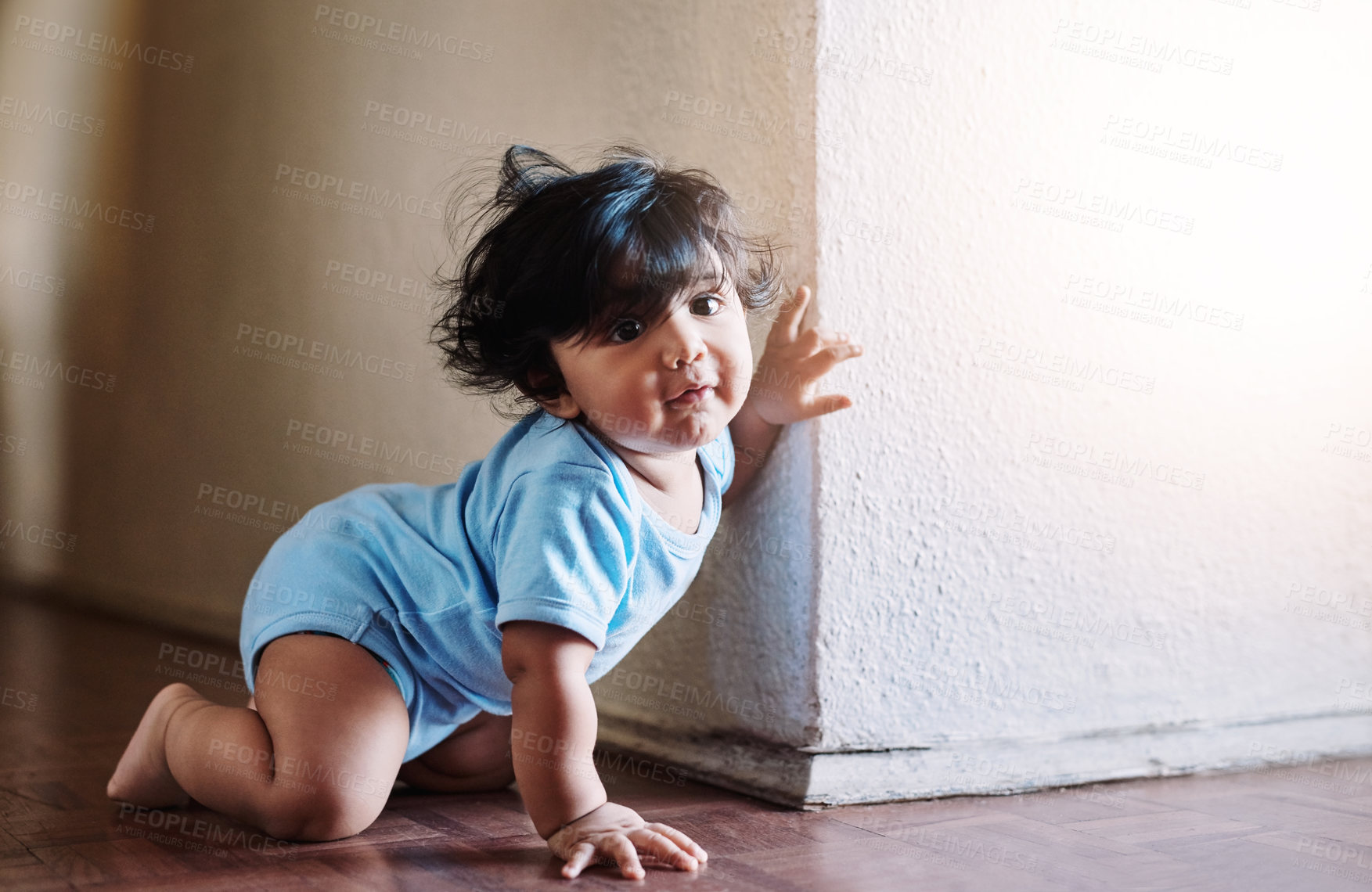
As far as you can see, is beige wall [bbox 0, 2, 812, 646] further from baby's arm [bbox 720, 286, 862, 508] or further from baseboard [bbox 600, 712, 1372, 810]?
baseboard [bbox 600, 712, 1372, 810]

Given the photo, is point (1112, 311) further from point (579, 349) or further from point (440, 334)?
point (440, 334)

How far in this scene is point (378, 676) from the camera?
1.11 meters

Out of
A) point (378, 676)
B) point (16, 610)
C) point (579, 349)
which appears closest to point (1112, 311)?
point (579, 349)

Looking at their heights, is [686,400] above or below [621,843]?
above

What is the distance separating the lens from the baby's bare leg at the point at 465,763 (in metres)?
1.27

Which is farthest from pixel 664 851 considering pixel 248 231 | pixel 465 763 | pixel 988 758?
pixel 248 231

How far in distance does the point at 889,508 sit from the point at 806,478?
0.35 ft

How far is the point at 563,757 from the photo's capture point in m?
0.96

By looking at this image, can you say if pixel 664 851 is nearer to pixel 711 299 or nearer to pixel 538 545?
pixel 538 545

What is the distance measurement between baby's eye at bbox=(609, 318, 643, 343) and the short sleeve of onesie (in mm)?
124

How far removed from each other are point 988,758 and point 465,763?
614mm

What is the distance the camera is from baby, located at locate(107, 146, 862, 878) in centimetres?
99

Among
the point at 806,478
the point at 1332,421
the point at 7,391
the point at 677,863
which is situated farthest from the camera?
the point at 7,391

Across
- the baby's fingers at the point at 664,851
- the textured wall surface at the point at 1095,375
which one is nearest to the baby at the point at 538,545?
the baby's fingers at the point at 664,851
